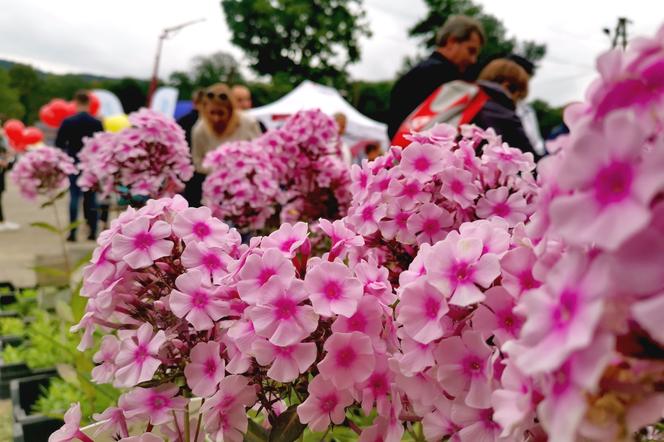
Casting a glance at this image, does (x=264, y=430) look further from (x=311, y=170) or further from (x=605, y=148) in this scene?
(x=311, y=170)

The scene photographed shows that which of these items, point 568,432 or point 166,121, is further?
point 166,121

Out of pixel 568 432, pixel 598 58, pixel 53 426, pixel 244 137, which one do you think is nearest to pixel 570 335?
pixel 568 432

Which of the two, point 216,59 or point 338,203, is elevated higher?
point 338,203

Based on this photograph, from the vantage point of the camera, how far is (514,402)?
1.61 feet

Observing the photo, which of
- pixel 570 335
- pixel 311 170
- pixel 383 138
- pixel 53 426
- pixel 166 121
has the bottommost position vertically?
pixel 383 138

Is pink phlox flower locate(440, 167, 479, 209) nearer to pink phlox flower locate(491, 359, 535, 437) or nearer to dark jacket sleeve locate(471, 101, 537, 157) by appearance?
pink phlox flower locate(491, 359, 535, 437)

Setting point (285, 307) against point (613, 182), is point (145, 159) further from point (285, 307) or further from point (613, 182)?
point (613, 182)

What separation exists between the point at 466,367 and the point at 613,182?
13.4 inches

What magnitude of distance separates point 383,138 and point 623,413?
11805 millimetres

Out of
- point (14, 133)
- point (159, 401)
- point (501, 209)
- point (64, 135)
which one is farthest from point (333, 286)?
point (14, 133)

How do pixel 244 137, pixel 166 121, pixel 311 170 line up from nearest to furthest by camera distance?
pixel 166 121 → pixel 311 170 → pixel 244 137

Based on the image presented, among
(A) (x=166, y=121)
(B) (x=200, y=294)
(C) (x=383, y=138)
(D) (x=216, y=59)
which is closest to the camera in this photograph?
(B) (x=200, y=294)

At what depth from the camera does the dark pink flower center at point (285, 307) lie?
733 millimetres

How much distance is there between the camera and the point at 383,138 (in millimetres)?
12047
